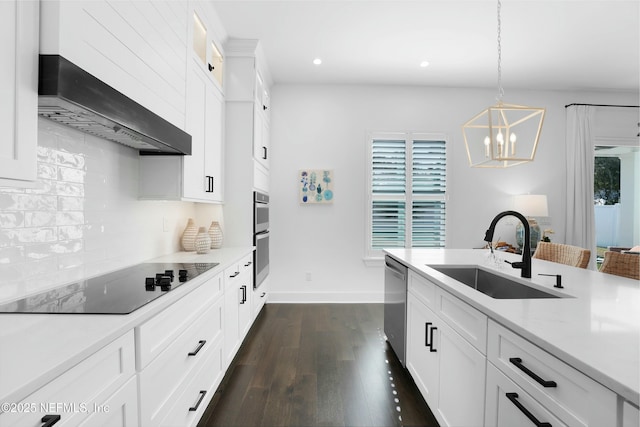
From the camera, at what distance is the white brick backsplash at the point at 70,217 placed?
50.5 inches

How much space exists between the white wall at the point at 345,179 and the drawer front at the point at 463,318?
2.72 m

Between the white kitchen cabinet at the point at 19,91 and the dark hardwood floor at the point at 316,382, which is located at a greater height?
the white kitchen cabinet at the point at 19,91

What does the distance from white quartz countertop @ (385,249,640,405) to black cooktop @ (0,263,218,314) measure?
1.28 metres

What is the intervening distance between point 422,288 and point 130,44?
202 cm

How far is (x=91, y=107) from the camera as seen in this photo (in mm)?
1167

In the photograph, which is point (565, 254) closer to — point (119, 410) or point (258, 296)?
point (258, 296)

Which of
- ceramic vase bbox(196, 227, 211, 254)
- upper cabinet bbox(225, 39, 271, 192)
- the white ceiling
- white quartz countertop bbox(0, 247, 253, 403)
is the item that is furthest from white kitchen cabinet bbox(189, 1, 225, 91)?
white quartz countertop bbox(0, 247, 253, 403)

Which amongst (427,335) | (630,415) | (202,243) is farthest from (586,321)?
(202,243)

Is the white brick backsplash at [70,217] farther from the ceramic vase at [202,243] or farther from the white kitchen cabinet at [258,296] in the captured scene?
the white kitchen cabinet at [258,296]

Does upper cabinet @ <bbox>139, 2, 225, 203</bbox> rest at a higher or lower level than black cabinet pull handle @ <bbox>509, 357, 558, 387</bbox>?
higher

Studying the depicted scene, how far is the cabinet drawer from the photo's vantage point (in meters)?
0.73

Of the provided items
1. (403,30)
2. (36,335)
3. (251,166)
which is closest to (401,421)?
(36,335)

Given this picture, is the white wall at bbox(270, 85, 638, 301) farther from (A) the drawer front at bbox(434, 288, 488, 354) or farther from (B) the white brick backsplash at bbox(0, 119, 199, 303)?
(A) the drawer front at bbox(434, 288, 488, 354)

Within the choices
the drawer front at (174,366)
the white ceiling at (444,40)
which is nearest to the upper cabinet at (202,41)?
the white ceiling at (444,40)
